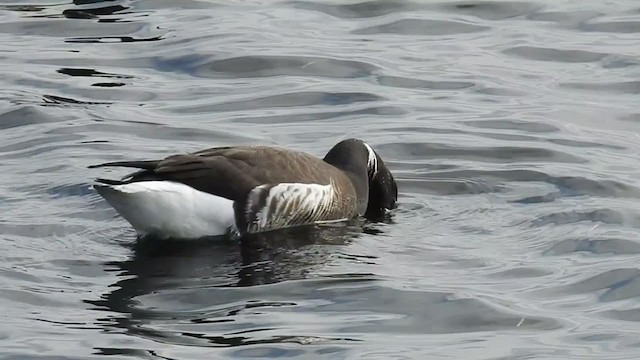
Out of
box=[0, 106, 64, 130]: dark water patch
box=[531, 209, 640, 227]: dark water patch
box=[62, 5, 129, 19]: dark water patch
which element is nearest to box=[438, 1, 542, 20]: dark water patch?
box=[62, 5, 129, 19]: dark water patch

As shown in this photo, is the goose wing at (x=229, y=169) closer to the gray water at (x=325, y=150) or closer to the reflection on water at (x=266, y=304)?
the gray water at (x=325, y=150)

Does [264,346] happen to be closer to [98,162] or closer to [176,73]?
[98,162]

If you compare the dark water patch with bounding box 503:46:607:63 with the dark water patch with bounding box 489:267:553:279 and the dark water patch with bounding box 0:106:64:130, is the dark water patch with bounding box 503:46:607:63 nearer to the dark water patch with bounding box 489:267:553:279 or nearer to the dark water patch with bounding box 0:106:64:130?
the dark water patch with bounding box 0:106:64:130

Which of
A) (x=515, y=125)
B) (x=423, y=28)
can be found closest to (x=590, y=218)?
(x=515, y=125)

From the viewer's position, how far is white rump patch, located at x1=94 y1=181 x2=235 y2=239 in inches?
425

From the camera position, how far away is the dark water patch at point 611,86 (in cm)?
1586

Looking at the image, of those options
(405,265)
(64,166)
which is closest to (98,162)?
(64,166)

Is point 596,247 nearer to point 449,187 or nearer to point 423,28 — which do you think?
point 449,187

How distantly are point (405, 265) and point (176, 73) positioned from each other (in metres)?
6.77

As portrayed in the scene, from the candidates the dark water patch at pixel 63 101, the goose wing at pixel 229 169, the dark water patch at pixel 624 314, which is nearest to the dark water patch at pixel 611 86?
the dark water patch at pixel 63 101

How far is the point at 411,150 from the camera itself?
548 inches

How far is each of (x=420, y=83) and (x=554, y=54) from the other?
78.0 inches

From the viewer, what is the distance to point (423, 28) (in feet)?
61.4

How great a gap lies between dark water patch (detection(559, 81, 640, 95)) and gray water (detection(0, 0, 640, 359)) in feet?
0.14
